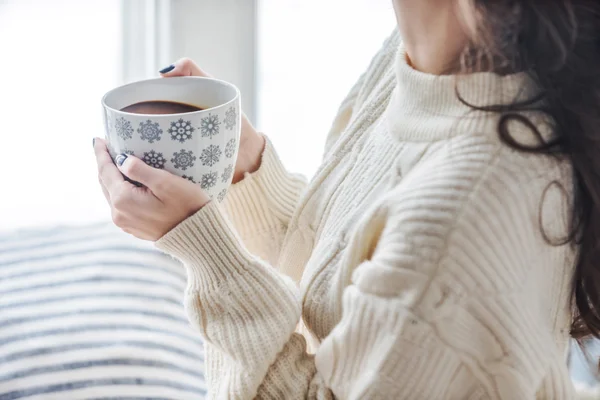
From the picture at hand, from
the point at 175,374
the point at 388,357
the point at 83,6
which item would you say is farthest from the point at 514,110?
the point at 83,6

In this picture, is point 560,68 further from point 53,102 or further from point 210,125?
point 53,102

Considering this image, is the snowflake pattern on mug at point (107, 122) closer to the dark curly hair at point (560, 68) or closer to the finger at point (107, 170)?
the finger at point (107, 170)

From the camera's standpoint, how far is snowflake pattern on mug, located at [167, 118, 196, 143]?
547 millimetres

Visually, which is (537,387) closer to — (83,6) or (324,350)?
(324,350)

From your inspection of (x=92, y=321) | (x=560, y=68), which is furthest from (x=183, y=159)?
(x=92, y=321)

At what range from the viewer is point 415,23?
591mm

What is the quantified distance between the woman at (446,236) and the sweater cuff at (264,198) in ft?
0.57

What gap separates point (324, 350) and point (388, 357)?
2.8 inches

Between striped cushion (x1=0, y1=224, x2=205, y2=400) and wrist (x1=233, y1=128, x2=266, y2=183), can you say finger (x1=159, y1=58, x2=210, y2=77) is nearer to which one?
wrist (x1=233, y1=128, x2=266, y2=183)

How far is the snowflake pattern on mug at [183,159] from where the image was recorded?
563 millimetres

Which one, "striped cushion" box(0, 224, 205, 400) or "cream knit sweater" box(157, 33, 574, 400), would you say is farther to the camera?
"striped cushion" box(0, 224, 205, 400)

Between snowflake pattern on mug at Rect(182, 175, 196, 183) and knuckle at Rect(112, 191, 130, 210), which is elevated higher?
snowflake pattern on mug at Rect(182, 175, 196, 183)

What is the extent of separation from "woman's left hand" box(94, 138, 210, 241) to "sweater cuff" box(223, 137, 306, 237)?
0.64 ft

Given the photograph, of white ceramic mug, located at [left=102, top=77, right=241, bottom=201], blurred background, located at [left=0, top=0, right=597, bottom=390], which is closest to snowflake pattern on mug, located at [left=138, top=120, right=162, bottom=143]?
white ceramic mug, located at [left=102, top=77, right=241, bottom=201]
